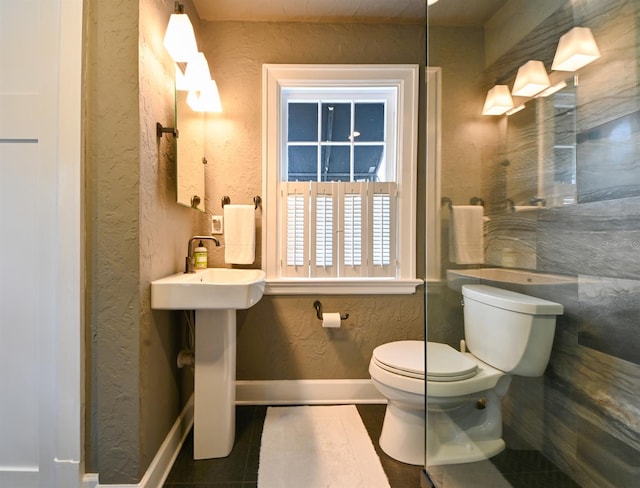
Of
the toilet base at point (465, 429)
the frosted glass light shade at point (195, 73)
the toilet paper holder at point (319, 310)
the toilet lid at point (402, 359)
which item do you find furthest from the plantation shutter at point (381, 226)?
the frosted glass light shade at point (195, 73)

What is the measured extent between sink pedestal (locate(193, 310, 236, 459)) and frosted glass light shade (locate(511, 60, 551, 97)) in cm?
157

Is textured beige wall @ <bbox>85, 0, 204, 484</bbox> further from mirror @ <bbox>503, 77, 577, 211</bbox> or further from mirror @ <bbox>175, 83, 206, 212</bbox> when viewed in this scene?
mirror @ <bbox>503, 77, 577, 211</bbox>

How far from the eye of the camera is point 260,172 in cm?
185

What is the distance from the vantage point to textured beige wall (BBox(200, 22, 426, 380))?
6.02 ft

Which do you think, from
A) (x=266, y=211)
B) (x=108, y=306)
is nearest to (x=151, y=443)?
(x=108, y=306)

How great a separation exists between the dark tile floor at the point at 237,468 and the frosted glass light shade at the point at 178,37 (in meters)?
Result: 1.78

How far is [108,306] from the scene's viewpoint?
1.08 m

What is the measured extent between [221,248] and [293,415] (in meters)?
1.05

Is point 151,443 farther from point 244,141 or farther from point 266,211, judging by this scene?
point 244,141

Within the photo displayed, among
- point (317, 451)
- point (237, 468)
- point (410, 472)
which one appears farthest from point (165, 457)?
point (410, 472)

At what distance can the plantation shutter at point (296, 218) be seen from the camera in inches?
72.8

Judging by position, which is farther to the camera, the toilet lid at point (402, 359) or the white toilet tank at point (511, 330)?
the toilet lid at point (402, 359)

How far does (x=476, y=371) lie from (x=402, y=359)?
0.98ft

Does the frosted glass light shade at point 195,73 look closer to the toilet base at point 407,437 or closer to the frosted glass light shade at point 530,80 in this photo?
the frosted glass light shade at point 530,80
